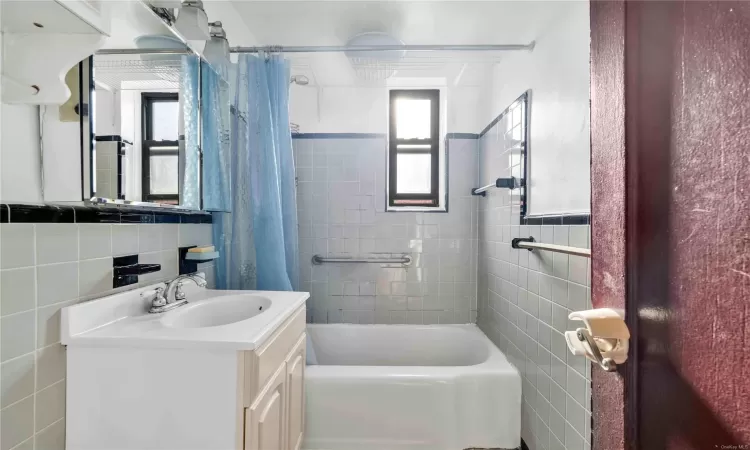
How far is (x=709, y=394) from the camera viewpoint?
12.2 inches

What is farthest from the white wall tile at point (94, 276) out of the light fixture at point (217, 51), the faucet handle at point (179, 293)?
the light fixture at point (217, 51)

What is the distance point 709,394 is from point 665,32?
1.33ft

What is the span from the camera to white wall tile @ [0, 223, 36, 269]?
0.69m

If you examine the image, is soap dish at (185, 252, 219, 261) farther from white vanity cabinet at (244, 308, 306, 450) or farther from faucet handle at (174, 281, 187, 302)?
white vanity cabinet at (244, 308, 306, 450)

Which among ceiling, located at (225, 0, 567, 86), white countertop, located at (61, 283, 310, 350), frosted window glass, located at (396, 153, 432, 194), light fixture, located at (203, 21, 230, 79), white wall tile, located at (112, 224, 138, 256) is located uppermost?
ceiling, located at (225, 0, 567, 86)

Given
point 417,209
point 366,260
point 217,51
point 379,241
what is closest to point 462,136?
point 417,209

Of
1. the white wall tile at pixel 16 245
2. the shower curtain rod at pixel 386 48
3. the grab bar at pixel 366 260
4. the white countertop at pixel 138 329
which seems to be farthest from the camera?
the grab bar at pixel 366 260

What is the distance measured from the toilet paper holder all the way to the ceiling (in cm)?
136

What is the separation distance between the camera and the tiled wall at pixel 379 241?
7.13 feet

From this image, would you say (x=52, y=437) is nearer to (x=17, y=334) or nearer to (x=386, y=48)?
(x=17, y=334)

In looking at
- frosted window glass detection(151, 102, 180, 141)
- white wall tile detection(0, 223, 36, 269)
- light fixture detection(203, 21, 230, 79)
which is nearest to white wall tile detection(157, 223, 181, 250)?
frosted window glass detection(151, 102, 180, 141)

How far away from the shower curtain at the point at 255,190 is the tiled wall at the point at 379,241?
0.64 meters

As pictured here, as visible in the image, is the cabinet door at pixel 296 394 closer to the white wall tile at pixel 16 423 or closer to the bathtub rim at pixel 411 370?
the bathtub rim at pixel 411 370

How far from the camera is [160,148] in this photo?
1160mm
